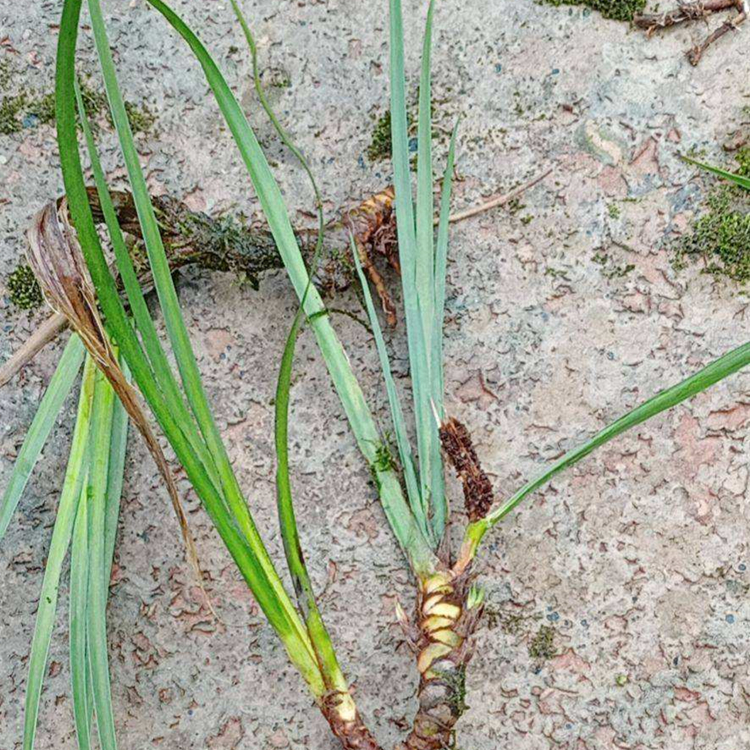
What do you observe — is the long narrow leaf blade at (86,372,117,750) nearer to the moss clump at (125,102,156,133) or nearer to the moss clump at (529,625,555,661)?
the moss clump at (125,102,156,133)

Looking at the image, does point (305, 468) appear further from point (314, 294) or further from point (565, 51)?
point (565, 51)

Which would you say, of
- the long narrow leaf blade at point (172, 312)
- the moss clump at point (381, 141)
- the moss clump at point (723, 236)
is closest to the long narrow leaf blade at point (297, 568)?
the long narrow leaf blade at point (172, 312)

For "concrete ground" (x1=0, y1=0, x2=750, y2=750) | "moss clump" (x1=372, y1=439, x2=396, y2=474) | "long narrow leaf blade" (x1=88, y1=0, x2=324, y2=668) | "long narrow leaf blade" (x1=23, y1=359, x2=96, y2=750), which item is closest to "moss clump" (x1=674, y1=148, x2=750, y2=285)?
"concrete ground" (x1=0, y1=0, x2=750, y2=750)

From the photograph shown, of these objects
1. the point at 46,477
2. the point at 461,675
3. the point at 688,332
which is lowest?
the point at 461,675

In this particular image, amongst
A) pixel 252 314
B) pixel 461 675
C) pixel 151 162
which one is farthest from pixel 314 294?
pixel 461 675

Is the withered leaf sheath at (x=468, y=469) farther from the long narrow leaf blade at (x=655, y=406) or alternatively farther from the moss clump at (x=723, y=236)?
the moss clump at (x=723, y=236)

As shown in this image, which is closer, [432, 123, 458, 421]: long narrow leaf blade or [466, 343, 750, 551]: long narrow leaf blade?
[466, 343, 750, 551]: long narrow leaf blade
